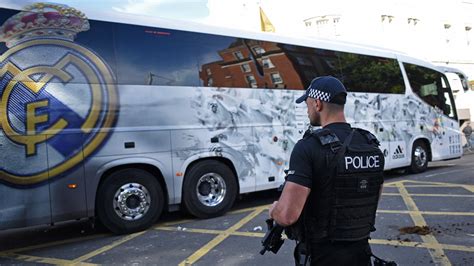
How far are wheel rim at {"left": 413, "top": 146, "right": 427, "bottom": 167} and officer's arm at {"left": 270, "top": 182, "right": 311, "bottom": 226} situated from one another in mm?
9990

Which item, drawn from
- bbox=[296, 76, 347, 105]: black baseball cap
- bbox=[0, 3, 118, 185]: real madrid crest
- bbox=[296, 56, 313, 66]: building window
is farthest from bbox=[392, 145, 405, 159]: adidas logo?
bbox=[296, 76, 347, 105]: black baseball cap

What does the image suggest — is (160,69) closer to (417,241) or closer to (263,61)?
(263,61)

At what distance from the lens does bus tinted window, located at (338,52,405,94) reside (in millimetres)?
9562

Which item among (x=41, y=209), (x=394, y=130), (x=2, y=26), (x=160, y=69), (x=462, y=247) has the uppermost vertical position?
(x=2, y=26)

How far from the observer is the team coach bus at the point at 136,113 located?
5.46 metres

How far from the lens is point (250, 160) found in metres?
7.61

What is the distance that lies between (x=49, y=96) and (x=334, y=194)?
4.54m

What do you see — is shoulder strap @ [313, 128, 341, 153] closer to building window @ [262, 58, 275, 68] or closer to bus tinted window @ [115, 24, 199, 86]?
bus tinted window @ [115, 24, 199, 86]

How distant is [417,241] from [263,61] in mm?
4167

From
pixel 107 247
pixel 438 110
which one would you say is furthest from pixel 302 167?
pixel 438 110

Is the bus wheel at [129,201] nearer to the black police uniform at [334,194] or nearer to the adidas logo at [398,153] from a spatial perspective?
→ the black police uniform at [334,194]

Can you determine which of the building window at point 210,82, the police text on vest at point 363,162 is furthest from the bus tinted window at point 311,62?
the police text on vest at point 363,162

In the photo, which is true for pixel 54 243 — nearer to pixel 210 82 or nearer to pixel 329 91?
pixel 210 82

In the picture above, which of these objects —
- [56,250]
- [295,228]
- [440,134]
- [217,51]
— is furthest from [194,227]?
[440,134]
